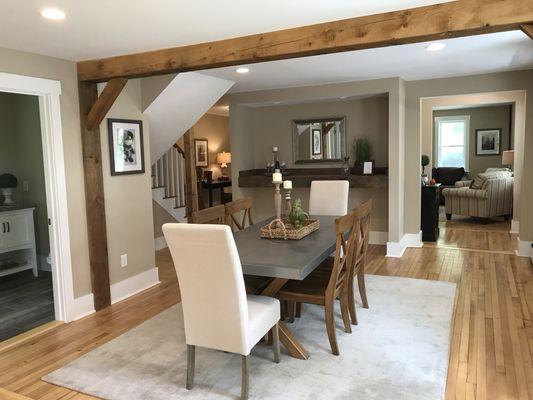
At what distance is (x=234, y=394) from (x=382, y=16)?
2.37m

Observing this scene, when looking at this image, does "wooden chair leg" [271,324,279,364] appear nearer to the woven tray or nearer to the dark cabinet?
the woven tray

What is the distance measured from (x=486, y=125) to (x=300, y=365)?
924 centimetres

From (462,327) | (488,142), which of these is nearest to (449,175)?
(488,142)

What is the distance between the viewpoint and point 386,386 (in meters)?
2.49

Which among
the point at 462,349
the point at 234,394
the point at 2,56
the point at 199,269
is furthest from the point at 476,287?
the point at 2,56

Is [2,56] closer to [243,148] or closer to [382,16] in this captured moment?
[382,16]

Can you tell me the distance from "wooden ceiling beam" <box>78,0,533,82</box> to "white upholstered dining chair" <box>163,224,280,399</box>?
1.38 meters

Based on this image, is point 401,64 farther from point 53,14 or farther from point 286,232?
point 53,14

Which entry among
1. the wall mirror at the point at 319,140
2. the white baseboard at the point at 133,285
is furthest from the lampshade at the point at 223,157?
the white baseboard at the point at 133,285

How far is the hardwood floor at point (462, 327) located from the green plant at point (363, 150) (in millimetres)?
1455

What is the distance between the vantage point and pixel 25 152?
16.5 feet

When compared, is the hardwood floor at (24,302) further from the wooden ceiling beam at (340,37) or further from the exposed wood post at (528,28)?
the exposed wood post at (528,28)

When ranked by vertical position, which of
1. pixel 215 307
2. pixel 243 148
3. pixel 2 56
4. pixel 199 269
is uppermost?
pixel 2 56

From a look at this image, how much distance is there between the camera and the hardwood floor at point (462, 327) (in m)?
2.56
